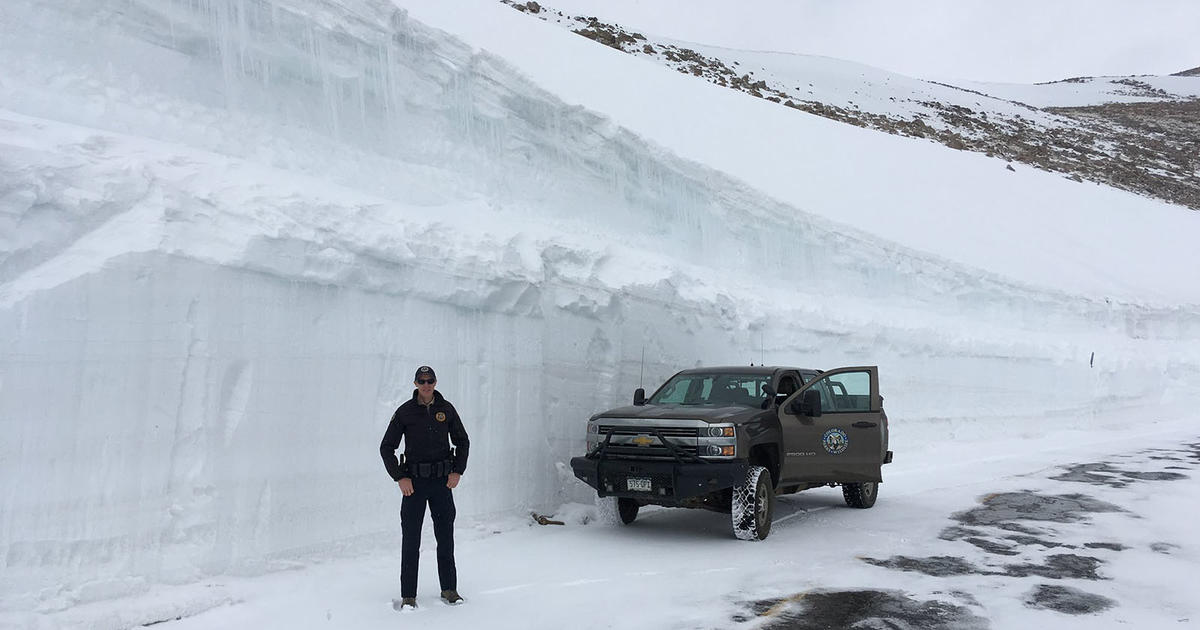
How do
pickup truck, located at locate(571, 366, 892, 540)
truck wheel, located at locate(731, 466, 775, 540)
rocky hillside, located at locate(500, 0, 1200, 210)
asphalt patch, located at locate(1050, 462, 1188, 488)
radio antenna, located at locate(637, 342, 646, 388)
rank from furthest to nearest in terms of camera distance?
rocky hillside, located at locate(500, 0, 1200, 210) < asphalt patch, located at locate(1050, 462, 1188, 488) < radio antenna, located at locate(637, 342, 646, 388) < truck wheel, located at locate(731, 466, 775, 540) < pickup truck, located at locate(571, 366, 892, 540)

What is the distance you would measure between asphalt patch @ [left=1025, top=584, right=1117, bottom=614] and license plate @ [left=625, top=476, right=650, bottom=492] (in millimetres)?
3396

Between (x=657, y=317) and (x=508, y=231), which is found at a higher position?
(x=508, y=231)

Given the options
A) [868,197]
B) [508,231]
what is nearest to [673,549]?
[508,231]

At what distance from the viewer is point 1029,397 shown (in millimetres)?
23312

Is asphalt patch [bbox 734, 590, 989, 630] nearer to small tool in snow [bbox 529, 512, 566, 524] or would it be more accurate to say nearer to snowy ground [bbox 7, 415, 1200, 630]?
snowy ground [bbox 7, 415, 1200, 630]

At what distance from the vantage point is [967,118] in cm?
4822

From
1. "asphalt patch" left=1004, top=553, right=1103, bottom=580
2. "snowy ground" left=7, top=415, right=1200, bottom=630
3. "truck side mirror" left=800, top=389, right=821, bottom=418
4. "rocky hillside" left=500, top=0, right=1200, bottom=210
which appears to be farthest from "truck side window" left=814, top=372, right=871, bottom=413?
"rocky hillside" left=500, top=0, right=1200, bottom=210

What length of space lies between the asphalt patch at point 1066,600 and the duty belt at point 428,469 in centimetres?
411

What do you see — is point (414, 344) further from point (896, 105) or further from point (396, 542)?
point (896, 105)

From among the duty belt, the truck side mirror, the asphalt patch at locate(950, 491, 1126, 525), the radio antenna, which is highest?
the radio antenna

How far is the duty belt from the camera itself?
6230 mm

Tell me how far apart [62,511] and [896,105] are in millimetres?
47016

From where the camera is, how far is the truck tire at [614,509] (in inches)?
375

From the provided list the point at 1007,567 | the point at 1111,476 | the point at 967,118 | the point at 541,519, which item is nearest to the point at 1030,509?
the point at 1007,567
